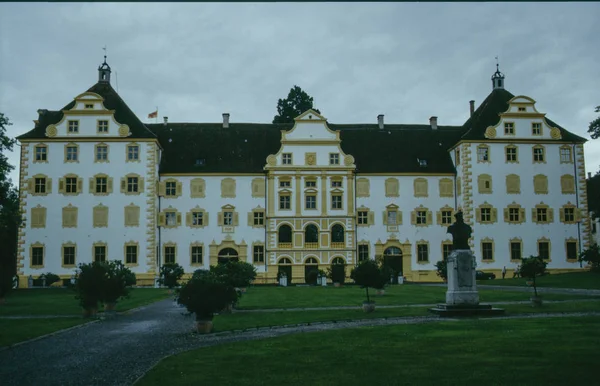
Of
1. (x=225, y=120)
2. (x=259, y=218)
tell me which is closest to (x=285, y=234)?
(x=259, y=218)

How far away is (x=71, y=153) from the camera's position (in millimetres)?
50719

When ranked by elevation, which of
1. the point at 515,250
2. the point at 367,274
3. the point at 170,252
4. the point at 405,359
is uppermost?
the point at 170,252

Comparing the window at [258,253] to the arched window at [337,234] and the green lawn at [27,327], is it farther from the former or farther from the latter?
the green lawn at [27,327]

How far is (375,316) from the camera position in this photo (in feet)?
73.0

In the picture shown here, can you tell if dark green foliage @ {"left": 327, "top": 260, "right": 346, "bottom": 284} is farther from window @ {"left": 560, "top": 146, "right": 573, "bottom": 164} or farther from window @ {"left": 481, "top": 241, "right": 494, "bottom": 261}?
window @ {"left": 560, "top": 146, "right": 573, "bottom": 164}

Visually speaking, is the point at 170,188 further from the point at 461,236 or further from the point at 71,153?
the point at 461,236

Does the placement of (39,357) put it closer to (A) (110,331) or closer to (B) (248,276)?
(A) (110,331)

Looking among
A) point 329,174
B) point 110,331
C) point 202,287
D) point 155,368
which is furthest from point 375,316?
point 329,174

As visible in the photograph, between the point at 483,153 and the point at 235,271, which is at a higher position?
the point at 483,153

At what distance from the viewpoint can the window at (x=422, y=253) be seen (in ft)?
175

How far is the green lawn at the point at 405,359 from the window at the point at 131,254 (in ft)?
117

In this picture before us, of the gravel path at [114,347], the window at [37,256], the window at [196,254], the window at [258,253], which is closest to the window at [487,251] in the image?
the window at [258,253]

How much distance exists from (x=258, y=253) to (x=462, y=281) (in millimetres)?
31466

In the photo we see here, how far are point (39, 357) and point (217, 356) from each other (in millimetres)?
4315
